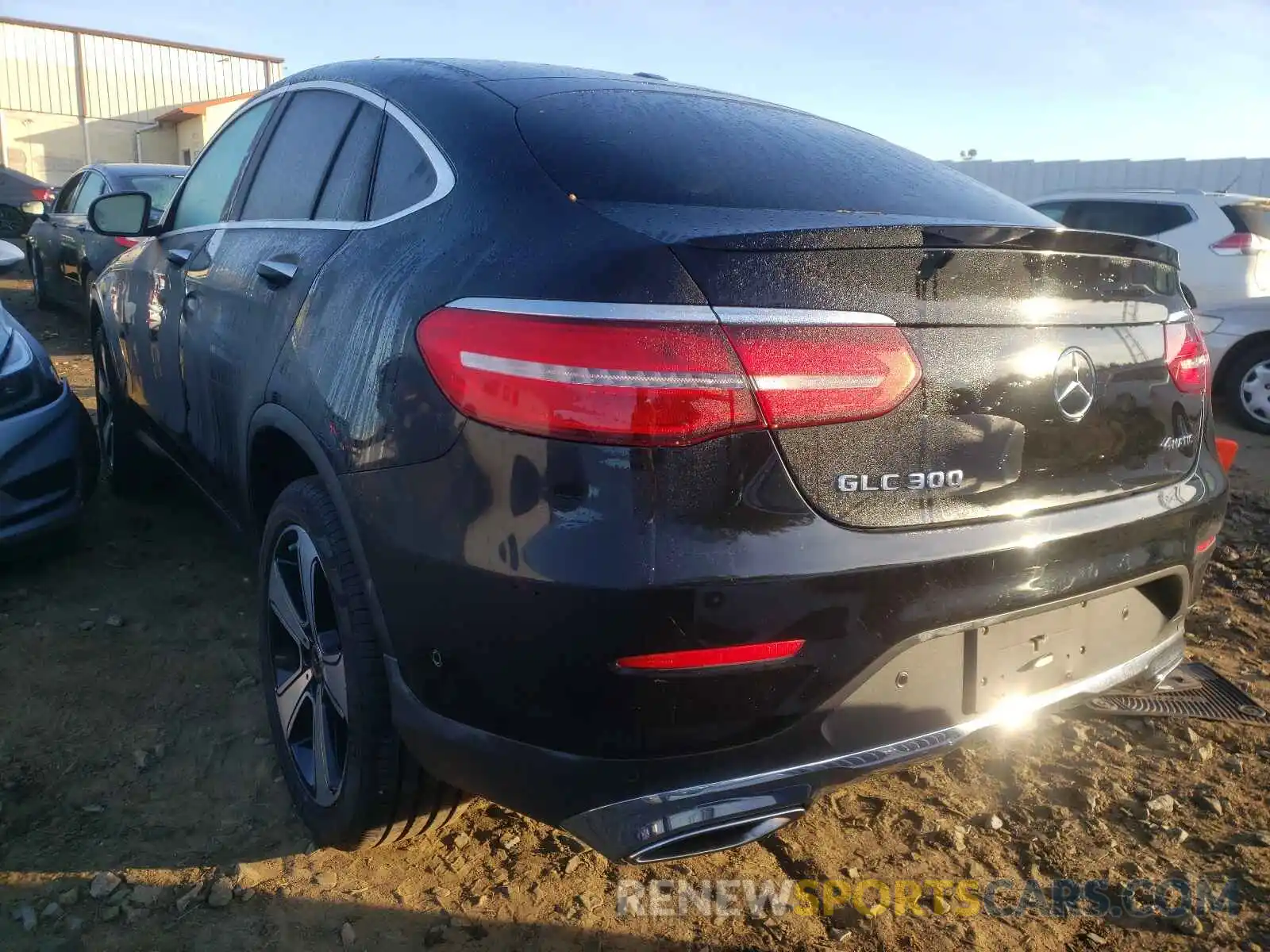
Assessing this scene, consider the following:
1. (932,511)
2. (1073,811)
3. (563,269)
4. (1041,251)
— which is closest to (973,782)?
(1073,811)

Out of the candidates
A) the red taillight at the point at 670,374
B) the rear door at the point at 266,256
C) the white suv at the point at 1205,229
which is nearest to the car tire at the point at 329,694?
the rear door at the point at 266,256

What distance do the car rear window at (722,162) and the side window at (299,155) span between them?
75 centimetres

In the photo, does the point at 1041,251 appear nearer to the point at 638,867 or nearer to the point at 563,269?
the point at 563,269

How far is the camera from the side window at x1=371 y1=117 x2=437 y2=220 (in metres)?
2.13

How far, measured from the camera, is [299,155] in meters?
2.86

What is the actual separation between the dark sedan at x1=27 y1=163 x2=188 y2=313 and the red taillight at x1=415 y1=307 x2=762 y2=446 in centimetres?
653

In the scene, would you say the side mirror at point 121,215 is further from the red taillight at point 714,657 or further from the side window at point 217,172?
the red taillight at point 714,657

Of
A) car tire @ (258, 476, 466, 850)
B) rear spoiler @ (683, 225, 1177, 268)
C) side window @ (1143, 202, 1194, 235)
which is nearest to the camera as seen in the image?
rear spoiler @ (683, 225, 1177, 268)

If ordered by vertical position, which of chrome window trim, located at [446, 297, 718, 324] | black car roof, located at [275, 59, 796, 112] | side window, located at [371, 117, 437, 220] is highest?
black car roof, located at [275, 59, 796, 112]

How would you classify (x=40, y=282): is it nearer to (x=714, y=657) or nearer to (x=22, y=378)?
(x=22, y=378)

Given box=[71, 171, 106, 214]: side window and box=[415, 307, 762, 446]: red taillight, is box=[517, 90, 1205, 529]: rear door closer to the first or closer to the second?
box=[415, 307, 762, 446]: red taillight

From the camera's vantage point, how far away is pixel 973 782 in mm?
2631

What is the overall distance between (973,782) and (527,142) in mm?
1948

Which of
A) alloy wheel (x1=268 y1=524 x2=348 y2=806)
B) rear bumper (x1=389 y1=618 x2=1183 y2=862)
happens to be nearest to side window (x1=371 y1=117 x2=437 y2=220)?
alloy wheel (x1=268 y1=524 x2=348 y2=806)
